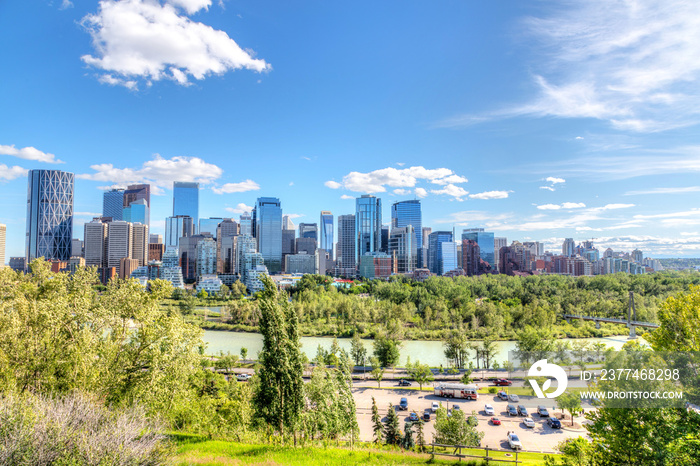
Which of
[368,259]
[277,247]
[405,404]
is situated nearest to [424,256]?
[368,259]

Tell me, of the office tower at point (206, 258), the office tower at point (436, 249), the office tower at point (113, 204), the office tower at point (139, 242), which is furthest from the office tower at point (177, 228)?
the office tower at point (436, 249)

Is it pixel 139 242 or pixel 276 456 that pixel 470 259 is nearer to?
pixel 276 456

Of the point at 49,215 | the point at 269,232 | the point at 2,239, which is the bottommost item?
the point at 2,239

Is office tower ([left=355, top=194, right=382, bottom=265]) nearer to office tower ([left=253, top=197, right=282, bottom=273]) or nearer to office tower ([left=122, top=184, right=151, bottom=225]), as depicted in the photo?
office tower ([left=253, top=197, right=282, bottom=273])

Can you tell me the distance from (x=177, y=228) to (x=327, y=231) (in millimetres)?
60904

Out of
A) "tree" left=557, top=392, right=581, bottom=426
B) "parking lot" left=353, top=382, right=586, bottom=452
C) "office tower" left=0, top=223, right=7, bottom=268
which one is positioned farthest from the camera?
"office tower" left=0, top=223, right=7, bottom=268

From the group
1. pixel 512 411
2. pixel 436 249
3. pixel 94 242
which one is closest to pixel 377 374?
pixel 512 411

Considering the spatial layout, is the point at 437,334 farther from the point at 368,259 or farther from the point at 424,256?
the point at 424,256

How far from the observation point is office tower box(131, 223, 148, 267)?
87.4 meters

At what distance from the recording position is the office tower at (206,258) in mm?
72562

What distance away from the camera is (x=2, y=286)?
1426 centimetres

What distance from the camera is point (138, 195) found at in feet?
459

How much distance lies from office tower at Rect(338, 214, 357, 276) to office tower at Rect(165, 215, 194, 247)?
60555 mm

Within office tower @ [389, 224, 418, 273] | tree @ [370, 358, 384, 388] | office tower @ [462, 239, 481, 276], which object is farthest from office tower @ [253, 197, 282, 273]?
tree @ [370, 358, 384, 388]
